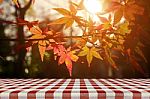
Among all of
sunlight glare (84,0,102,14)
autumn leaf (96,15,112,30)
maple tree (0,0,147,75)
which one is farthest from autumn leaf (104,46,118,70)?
sunlight glare (84,0,102,14)

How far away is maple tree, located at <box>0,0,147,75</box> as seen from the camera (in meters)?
2.17

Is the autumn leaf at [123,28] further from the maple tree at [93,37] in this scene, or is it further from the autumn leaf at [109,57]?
the autumn leaf at [109,57]

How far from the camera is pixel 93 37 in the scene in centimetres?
218

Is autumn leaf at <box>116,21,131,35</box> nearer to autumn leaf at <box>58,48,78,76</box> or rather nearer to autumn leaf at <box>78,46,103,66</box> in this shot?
autumn leaf at <box>78,46,103,66</box>

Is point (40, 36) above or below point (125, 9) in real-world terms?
below

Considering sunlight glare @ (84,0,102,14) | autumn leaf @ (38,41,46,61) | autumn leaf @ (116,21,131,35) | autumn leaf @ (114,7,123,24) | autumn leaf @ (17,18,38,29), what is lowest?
autumn leaf @ (38,41,46,61)

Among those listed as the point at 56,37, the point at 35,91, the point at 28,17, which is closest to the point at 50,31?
the point at 56,37

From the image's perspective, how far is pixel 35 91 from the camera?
49.4 inches

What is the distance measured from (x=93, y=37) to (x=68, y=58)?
244mm

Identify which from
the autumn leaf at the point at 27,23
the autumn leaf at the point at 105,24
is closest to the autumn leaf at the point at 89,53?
the autumn leaf at the point at 105,24

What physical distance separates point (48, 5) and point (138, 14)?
2.20 feet

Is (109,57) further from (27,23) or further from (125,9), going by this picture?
(27,23)

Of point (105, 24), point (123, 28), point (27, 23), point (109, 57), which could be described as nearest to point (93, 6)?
point (105, 24)

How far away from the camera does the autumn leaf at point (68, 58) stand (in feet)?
7.12
